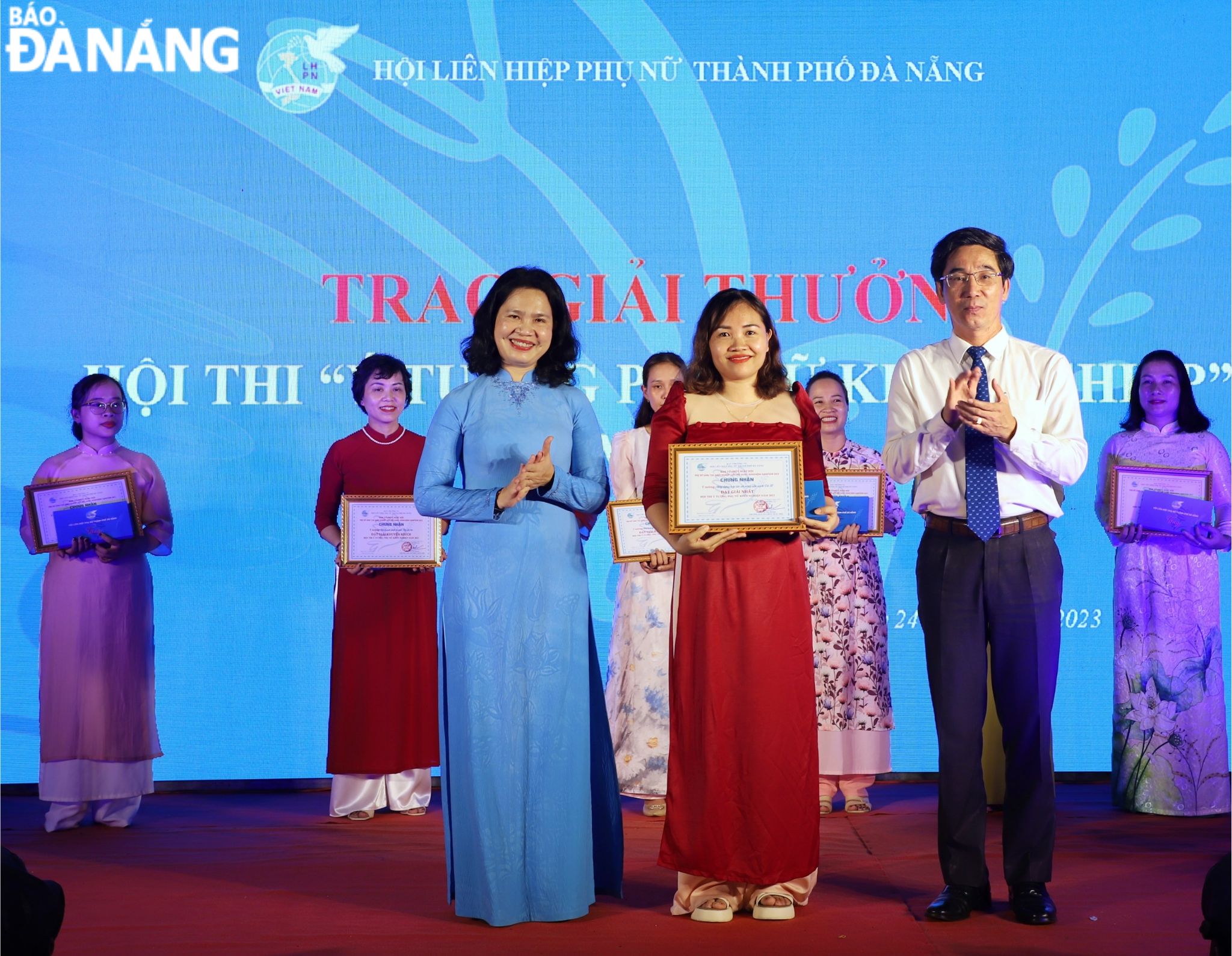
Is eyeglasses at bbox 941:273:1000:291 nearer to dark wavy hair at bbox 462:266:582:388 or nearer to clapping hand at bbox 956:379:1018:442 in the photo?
clapping hand at bbox 956:379:1018:442

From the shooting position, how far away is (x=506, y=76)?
5.80 meters

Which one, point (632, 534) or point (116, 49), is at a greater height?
point (116, 49)

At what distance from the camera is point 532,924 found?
3.29 metres

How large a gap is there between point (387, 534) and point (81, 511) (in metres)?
1.17

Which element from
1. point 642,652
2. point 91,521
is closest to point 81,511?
point 91,521

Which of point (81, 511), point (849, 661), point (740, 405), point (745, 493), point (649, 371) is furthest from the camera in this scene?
point (649, 371)

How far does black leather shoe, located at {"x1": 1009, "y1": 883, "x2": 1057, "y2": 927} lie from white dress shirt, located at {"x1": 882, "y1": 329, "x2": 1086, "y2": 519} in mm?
959

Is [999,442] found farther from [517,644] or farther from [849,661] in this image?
[849,661]

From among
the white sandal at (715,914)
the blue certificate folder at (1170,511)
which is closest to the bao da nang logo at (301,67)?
the blue certificate folder at (1170,511)

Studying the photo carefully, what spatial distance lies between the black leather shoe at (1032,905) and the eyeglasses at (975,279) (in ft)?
5.08

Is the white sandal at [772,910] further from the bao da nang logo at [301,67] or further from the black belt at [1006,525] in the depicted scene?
the bao da nang logo at [301,67]

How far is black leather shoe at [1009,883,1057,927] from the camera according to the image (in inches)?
125

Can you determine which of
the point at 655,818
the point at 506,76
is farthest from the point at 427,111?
the point at 655,818

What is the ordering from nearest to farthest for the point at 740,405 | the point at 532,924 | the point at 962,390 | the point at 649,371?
the point at 962,390
the point at 532,924
the point at 740,405
the point at 649,371
